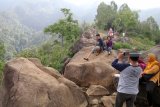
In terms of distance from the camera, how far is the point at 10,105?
37.5ft

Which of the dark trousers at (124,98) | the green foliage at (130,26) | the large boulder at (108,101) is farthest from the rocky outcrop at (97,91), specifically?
the green foliage at (130,26)

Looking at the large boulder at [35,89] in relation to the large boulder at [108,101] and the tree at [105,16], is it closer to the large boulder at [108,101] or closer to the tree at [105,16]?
the large boulder at [108,101]

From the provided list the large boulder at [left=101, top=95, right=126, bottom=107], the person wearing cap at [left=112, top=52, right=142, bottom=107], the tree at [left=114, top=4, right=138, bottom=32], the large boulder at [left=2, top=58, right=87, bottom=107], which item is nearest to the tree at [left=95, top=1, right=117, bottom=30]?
the tree at [left=114, top=4, right=138, bottom=32]

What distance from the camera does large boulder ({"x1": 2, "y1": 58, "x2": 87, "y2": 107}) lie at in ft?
37.1

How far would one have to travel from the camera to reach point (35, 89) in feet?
37.8

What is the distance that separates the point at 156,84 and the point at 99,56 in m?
7.75

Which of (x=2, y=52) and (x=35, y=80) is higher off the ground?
(x=35, y=80)

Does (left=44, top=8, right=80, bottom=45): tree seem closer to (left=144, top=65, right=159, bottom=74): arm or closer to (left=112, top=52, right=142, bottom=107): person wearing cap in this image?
(left=144, top=65, right=159, bottom=74): arm

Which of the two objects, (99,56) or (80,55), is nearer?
(99,56)

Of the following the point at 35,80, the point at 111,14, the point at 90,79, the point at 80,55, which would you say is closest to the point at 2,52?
the point at 80,55

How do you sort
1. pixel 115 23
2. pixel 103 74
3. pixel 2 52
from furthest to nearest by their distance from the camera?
pixel 115 23 < pixel 2 52 < pixel 103 74

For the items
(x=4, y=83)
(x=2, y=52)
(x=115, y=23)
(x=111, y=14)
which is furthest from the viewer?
(x=111, y=14)

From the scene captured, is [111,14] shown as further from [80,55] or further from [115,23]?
[80,55]

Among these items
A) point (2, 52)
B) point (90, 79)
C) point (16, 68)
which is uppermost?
point (16, 68)
